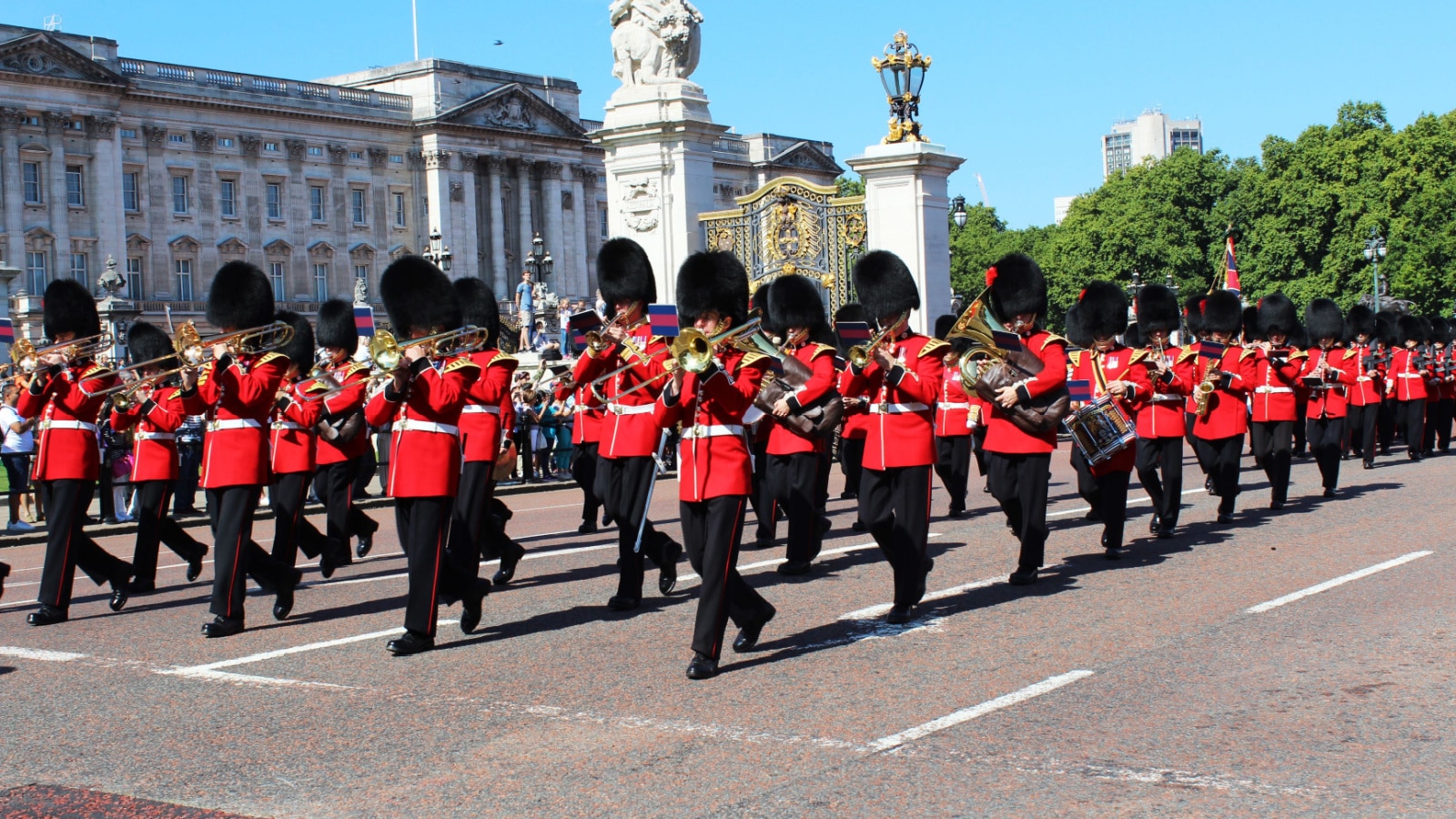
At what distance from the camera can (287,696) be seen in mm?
6730

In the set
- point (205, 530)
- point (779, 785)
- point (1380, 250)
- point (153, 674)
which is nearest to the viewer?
point (779, 785)

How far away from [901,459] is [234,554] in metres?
3.30

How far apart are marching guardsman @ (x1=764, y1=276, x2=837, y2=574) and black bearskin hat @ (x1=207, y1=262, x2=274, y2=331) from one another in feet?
9.10

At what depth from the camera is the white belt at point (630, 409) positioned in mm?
9289

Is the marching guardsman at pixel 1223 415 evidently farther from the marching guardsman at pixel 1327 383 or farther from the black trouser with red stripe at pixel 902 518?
the black trouser with red stripe at pixel 902 518

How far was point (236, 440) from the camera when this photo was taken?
28.0 feet

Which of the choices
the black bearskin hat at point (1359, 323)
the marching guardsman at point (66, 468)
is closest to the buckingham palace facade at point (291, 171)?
the black bearskin hat at point (1359, 323)

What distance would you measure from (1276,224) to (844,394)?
2067 inches

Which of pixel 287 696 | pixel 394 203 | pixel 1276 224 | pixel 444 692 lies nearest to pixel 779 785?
pixel 444 692

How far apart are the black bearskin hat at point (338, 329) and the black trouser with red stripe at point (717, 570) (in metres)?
4.44

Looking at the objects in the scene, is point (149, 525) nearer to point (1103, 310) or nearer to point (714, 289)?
point (714, 289)

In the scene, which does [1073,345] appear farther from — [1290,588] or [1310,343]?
[1310,343]

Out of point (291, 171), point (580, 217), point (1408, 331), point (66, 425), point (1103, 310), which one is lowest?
point (66, 425)

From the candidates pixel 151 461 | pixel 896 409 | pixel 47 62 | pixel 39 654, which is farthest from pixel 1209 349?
pixel 47 62
